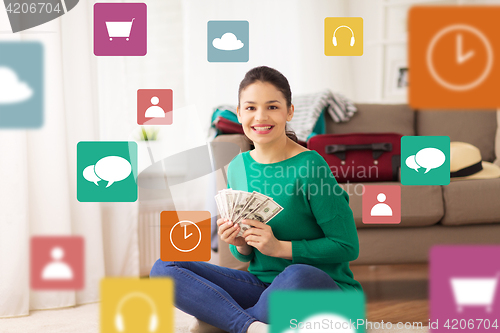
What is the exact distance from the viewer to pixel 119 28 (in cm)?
126

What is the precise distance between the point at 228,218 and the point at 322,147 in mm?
903

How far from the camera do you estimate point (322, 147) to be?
1854mm

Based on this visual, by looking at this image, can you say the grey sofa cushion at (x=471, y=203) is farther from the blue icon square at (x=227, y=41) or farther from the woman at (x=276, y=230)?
the blue icon square at (x=227, y=41)

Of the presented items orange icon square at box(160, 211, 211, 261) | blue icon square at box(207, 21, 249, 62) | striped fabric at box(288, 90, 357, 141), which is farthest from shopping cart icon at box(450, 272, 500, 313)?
striped fabric at box(288, 90, 357, 141)

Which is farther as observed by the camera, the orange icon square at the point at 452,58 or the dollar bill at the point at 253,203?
the dollar bill at the point at 253,203

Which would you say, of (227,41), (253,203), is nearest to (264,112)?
(253,203)

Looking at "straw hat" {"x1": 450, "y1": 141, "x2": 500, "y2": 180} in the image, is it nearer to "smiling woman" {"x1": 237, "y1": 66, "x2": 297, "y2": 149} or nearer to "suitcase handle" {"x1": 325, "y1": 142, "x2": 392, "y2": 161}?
"suitcase handle" {"x1": 325, "y1": 142, "x2": 392, "y2": 161}

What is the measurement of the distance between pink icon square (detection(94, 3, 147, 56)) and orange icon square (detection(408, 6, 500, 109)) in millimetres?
866

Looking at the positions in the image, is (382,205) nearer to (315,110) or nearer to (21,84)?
(315,110)

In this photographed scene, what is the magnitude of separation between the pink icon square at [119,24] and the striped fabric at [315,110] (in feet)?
3.24

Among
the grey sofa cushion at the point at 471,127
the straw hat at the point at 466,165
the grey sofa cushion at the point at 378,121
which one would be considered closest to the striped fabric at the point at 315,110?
the grey sofa cushion at the point at 378,121

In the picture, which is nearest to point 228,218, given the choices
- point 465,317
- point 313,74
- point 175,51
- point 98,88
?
point 465,317

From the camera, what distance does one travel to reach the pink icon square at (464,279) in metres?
0.65

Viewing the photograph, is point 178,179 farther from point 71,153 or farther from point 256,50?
point 256,50
